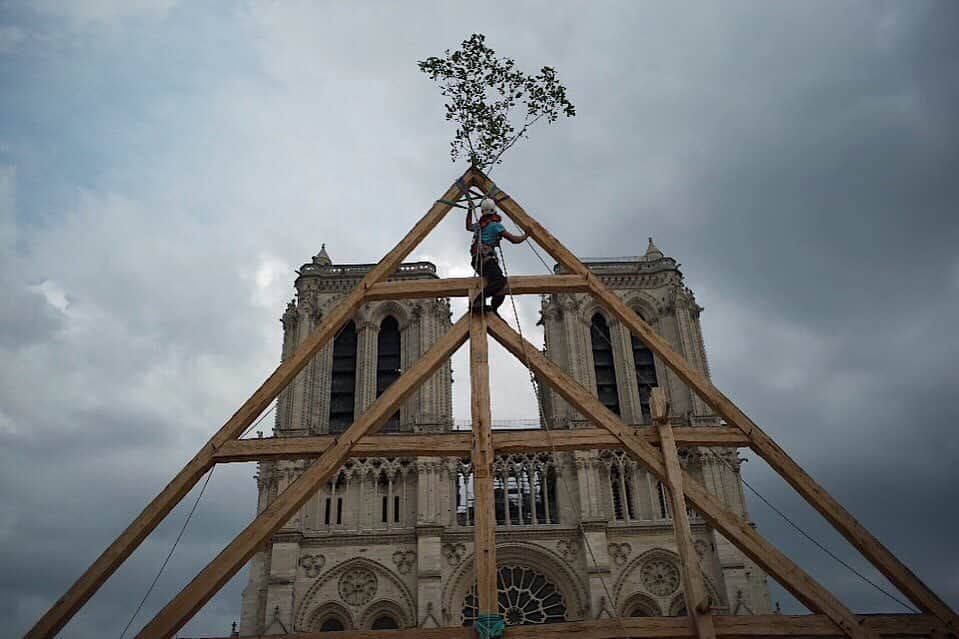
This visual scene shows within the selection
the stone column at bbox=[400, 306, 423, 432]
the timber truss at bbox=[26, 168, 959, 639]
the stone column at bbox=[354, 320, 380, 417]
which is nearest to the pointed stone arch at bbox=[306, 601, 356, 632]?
the stone column at bbox=[400, 306, 423, 432]

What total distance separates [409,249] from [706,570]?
20.1m

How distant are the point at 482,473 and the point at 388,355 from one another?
2208 cm

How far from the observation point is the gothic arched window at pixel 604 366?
99.4ft

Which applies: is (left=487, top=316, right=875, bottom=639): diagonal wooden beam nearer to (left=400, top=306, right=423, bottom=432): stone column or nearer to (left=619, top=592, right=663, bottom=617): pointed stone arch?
(left=619, top=592, right=663, bottom=617): pointed stone arch

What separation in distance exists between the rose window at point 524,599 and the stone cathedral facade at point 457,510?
0.15ft

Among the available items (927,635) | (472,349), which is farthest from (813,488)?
(472,349)

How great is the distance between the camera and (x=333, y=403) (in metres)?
29.8

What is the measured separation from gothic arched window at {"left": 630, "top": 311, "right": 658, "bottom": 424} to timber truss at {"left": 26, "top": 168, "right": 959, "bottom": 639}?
20.1 metres

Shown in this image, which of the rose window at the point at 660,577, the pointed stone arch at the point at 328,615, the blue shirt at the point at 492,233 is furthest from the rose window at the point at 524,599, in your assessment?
the blue shirt at the point at 492,233

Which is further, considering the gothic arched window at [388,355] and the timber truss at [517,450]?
the gothic arched window at [388,355]

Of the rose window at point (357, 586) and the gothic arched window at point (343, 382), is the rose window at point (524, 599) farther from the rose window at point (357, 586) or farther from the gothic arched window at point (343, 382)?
the gothic arched window at point (343, 382)

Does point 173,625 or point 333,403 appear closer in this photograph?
point 173,625

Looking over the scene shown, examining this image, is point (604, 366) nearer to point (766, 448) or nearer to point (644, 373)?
point (644, 373)

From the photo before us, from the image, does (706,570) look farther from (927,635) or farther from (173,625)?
(173,625)
